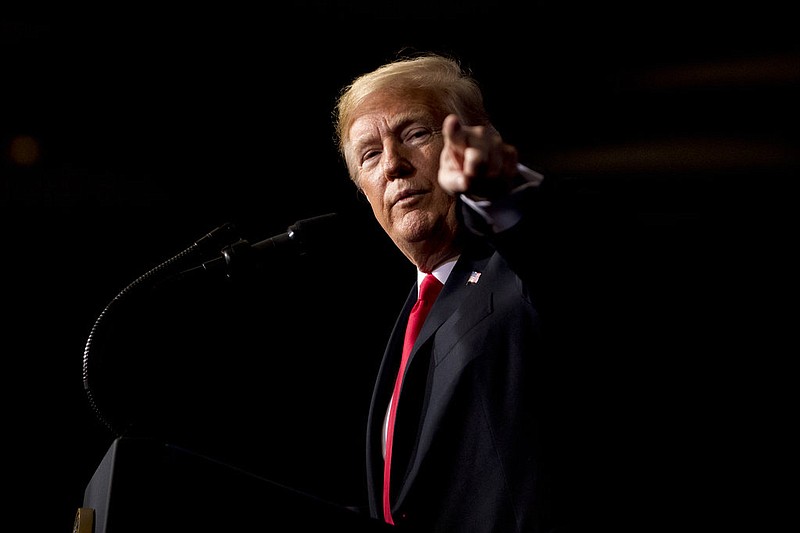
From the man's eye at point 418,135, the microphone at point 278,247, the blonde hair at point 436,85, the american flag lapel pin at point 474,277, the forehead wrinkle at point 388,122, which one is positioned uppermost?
the blonde hair at point 436,85

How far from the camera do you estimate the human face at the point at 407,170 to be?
1.62m

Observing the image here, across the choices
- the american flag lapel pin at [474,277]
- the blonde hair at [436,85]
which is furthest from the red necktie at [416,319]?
the blonde hair at [436,85]

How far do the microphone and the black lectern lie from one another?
53 cm

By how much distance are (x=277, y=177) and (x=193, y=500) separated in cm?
192

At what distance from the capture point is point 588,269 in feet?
3.44

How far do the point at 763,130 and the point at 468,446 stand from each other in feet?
5.60

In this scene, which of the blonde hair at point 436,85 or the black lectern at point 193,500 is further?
the blonde hair at point 436,85

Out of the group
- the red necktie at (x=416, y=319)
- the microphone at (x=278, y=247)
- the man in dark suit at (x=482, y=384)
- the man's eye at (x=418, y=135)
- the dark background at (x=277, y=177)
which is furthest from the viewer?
the dark background at (x=277, y=177)

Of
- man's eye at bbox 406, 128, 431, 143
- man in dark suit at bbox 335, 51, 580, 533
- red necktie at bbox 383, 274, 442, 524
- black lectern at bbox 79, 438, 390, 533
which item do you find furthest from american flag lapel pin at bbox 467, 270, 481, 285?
black lectern at bbox 79, 438, 390, 533

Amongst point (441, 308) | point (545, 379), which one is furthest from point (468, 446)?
point (441, 308)

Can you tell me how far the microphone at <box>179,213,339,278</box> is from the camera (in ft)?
4.15

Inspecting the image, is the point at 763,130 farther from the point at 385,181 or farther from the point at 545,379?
the point at 545,379

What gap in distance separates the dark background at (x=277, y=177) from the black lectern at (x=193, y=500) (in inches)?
54.0

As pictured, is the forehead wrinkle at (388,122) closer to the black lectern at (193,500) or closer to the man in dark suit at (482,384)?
the man in dark suit at (482,384)
